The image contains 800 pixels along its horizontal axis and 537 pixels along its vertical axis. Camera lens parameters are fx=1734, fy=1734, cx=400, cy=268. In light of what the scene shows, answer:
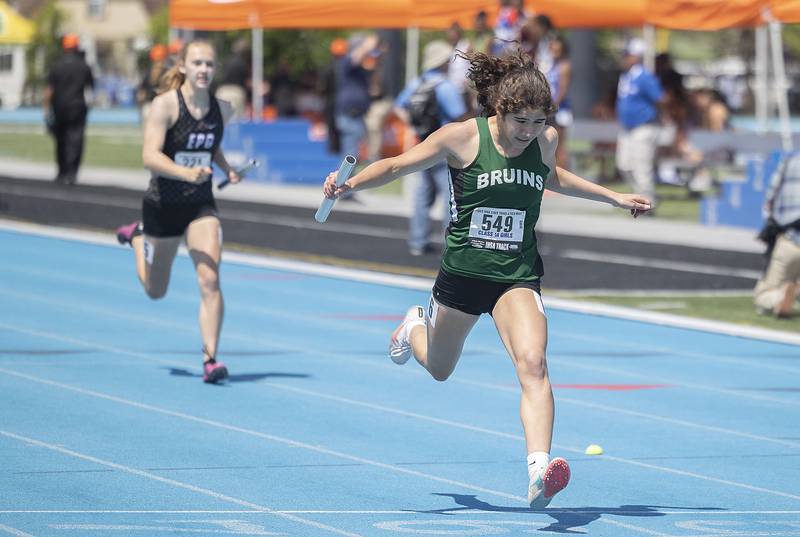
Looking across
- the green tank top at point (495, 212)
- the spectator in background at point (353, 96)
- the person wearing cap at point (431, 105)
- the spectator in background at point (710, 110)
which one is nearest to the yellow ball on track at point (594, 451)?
the green tank top at point (495, 212)

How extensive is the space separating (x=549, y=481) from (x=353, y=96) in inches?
709

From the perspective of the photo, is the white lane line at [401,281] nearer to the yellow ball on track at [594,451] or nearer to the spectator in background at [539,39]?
the spectator in background at [539,39]

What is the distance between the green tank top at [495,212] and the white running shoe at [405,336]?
0.91 meters

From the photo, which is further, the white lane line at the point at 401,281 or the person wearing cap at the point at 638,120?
the person wearing cap at the point at 638,120

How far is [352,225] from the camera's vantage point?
20359 millimetres

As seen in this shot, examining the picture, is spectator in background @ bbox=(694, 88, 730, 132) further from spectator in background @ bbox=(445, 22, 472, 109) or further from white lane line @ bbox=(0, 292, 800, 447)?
white lane line @ bbox=(0, 292, 800, 447)

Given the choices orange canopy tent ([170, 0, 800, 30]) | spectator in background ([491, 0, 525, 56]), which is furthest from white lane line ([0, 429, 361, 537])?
orange canopy tent ([170, 0, 800, 30])

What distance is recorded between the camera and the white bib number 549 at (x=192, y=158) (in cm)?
1038

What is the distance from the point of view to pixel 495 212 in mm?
7180

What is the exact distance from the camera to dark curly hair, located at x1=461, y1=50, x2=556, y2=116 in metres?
6.99

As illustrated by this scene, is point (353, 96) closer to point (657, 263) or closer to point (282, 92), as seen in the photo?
point (657, 263)

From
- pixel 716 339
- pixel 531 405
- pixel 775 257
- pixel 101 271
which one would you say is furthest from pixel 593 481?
pixel 101 271

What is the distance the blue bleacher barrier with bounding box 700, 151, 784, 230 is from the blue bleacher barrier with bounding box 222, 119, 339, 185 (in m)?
→ 7.27

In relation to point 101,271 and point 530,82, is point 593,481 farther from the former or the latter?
Answer: point 101,271
